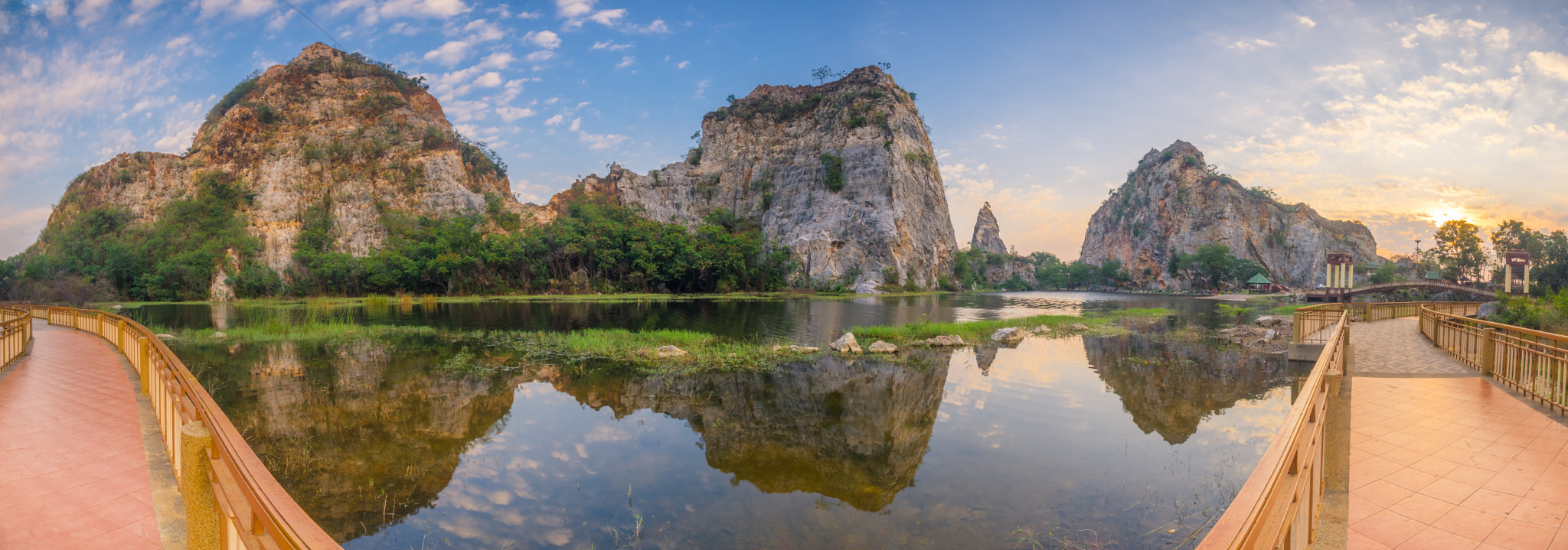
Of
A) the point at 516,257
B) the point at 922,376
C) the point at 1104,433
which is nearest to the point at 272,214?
the point at 516,257

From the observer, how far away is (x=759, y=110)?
3469 inches

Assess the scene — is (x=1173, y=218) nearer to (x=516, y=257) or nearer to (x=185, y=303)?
(x=516, y=257)

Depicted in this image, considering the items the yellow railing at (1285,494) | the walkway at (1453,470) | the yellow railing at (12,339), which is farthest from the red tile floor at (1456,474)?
the yellow railing at (12,339)

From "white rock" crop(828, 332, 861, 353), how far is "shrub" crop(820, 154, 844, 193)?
188 feet

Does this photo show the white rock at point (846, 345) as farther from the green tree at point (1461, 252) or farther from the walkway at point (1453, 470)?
the green tree at point (1461, 252)

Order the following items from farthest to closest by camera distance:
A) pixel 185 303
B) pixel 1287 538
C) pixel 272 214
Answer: pixel 272 214
pixel 185 303
pixel 1287 538

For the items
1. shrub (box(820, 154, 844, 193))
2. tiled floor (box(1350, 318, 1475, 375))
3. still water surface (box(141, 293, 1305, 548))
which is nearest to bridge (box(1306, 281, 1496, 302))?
tiled floor (box(1350, 318, 1475, 375))

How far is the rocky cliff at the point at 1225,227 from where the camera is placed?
101375 millimetres

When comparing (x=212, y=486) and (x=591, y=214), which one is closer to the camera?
(x=212, y=486)

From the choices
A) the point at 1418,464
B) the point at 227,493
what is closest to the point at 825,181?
the point at 1418,464

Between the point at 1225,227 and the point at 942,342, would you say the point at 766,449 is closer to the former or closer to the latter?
the point at 942,342

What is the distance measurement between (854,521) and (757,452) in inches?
100

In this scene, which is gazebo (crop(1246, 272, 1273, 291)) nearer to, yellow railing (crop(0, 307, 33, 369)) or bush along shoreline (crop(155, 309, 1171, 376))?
bush along shoreline (crop(155, 309, 1171, 376))

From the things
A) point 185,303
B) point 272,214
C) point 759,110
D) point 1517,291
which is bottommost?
point 185,303
